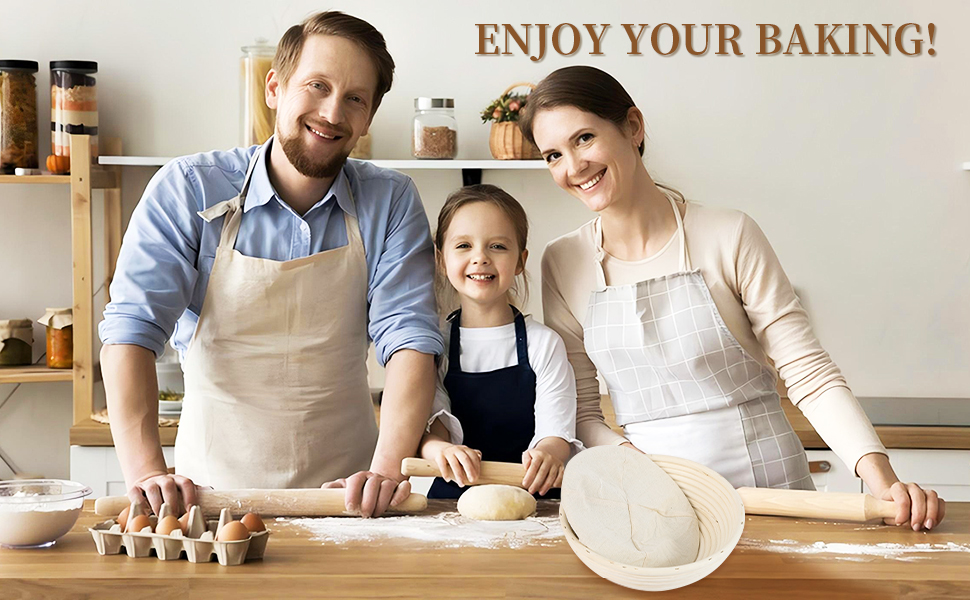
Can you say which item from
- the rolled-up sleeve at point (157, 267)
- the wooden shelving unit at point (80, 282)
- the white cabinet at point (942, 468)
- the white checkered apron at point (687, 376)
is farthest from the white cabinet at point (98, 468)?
the white cabinet at point (942, 468)

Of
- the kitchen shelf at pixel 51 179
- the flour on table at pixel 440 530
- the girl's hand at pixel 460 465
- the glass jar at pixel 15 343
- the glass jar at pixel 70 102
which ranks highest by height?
the glass jar at pixel 70 102

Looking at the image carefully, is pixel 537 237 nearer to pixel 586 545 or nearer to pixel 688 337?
pixel 688 337

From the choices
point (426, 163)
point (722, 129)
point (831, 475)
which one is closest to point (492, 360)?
point (426, 163)

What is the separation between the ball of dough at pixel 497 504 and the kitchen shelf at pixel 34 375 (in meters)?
1.52

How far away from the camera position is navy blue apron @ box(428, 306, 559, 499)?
4.75 feet

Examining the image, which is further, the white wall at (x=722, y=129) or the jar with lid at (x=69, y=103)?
the white wall at (x=722, y=129)

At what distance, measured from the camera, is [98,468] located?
2213 millimetres

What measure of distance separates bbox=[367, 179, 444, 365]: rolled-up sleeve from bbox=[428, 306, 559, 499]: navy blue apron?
101 mm

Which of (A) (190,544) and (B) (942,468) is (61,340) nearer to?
(A) (190,544)

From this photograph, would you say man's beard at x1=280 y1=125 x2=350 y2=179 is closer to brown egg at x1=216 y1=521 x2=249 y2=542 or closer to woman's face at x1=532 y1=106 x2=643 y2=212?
woman's face at x1=532 y1=106 x2=643 y2=212

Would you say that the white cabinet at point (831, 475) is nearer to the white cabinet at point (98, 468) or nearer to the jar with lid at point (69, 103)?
the white cabinet at point (98, 468)

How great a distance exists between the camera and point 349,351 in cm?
150

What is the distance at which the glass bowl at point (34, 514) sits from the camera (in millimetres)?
990

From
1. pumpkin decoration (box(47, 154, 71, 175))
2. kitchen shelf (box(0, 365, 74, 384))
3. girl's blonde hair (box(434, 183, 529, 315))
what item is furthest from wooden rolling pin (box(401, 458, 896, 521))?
pumpkin decoration (box(47, 154, 71, 175))
